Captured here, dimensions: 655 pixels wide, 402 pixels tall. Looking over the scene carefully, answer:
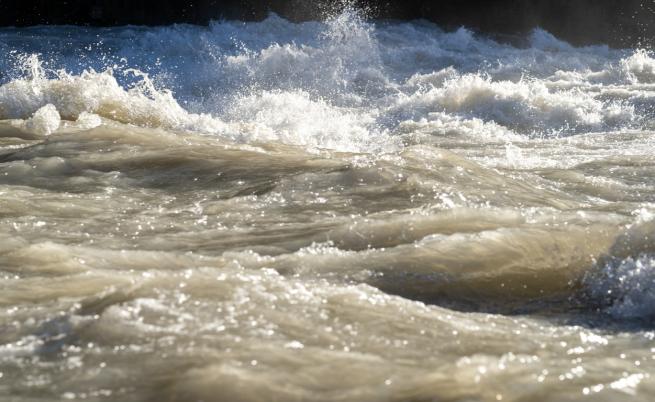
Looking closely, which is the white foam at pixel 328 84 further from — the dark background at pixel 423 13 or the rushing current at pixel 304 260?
the dark background at pixel 423 13

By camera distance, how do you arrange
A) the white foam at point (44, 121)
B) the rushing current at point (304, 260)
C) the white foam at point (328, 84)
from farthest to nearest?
the white foam at point (328, 84) < the white foam at point (44, 121) < the rushing current at point (304, 260)

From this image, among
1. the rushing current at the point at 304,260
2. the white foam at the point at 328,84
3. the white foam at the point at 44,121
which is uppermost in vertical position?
the rushing current at the point at 304,260

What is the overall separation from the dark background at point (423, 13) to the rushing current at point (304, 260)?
398 inches

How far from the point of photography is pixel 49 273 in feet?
9.43

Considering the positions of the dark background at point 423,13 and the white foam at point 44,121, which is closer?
the white foam at point 44,121

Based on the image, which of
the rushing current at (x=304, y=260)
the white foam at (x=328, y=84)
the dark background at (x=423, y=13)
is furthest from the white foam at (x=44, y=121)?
the dark background at (x=423, y=13)

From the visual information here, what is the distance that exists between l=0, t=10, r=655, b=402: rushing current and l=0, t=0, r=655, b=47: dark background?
33.1 ft

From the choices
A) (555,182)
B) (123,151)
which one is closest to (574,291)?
(555,182)

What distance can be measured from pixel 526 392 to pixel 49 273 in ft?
5.42

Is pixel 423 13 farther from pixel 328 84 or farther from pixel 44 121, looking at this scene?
pixel 44 121

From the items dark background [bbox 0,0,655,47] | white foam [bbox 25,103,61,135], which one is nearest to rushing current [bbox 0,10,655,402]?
white foam [bbox 25,103,61,135]

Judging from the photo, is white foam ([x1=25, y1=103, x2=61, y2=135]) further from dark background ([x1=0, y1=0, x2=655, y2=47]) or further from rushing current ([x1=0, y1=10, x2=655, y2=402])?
dark background ([x1=0, y1=0, x2=655, y2=47])

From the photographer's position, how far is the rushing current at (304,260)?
208 centimetres

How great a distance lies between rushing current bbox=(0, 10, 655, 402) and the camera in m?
2.08
